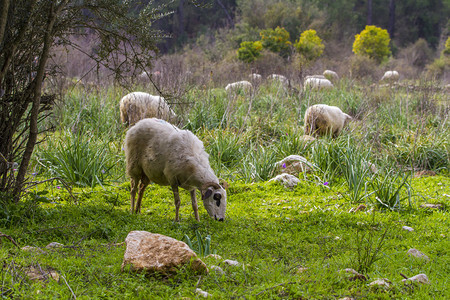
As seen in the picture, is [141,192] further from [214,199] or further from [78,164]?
[78,164]

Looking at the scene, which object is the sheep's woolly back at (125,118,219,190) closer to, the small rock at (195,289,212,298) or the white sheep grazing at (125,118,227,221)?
the white sheep grazing at (125,118,227,221)

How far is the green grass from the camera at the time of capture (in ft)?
10.8

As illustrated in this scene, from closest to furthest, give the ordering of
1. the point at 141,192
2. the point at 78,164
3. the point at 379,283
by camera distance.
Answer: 1. the point at 379,283
2. the point at 141,192
3. the point at 78,164

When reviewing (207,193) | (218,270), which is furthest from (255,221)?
(218,270)

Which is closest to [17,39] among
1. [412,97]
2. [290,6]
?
[412,97]

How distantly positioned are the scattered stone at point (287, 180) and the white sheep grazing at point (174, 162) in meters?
2.33

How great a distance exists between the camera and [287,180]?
786cm

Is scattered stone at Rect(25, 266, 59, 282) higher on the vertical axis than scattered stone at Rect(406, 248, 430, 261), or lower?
higher

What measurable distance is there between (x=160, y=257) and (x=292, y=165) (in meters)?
5.37

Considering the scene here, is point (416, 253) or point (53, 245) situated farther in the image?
point (416, 253)

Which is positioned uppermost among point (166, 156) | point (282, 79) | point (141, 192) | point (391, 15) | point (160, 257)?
point (391, 15)

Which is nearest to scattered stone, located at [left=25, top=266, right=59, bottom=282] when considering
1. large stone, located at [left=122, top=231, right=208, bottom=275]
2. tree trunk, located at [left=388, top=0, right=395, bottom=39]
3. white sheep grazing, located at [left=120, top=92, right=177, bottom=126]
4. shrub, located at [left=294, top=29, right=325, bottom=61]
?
large stone, located at [left=122, top=231, right=208, bottom=275]

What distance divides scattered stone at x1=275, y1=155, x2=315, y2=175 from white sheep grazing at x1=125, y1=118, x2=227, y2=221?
3.03m

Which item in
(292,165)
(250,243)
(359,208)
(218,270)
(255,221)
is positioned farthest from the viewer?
(292,165)
